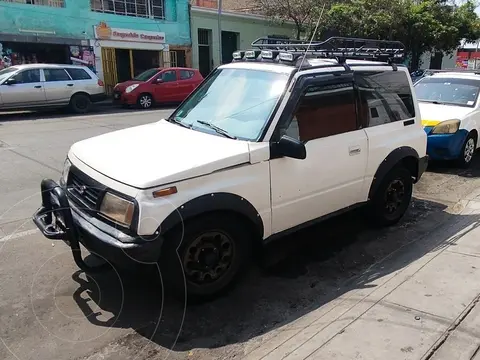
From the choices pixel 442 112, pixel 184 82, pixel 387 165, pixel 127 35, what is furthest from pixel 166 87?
pixel 387 165

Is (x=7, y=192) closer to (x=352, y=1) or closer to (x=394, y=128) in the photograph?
(x=394, y=128)

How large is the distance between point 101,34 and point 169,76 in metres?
5.73

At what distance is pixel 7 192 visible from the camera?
619cm

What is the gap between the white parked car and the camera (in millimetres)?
7402

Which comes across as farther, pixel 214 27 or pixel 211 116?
pixel 214 27

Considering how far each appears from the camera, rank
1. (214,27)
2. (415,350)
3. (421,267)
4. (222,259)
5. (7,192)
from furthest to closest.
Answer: (214,27), (7,192), (421,267), (222,259), (415,350)

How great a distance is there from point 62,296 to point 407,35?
25.4 metres

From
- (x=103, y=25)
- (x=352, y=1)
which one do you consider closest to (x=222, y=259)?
(x=103, y=25)

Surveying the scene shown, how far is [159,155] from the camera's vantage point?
3.46 meters

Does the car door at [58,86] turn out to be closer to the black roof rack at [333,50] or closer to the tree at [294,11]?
the black roof rack at [333,50]

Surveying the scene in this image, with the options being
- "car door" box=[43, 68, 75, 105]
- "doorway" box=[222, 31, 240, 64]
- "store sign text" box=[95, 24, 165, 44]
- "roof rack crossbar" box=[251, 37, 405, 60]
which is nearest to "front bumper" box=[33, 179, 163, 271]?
"roof rack crossbar" box=[251, 37, 405, 60]

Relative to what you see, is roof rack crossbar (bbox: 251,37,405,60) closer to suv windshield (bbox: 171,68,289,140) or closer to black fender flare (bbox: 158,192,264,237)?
suv windshield (bbox: 171,68,289,140)

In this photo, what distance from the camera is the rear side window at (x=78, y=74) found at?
15.0 meters

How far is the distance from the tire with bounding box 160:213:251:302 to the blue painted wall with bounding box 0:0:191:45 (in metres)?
18.5
